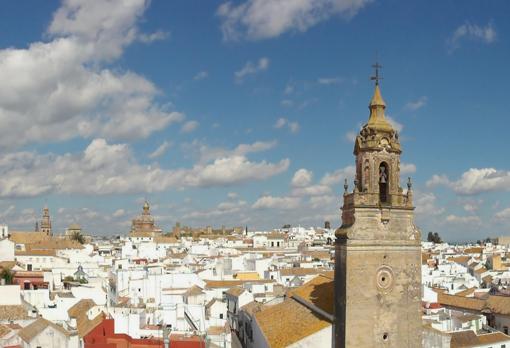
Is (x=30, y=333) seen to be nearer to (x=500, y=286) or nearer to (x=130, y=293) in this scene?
(x=130, y=293)

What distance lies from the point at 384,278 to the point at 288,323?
4.93 meters

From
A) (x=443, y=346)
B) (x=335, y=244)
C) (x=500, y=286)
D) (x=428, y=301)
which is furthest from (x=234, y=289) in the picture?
(x=500, y=286)

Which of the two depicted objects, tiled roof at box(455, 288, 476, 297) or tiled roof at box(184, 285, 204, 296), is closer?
→ tiled roof at box(184, 285, 204, 296)

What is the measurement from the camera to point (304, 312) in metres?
26.4

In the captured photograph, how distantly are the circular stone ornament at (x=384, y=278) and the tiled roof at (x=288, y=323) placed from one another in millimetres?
2519

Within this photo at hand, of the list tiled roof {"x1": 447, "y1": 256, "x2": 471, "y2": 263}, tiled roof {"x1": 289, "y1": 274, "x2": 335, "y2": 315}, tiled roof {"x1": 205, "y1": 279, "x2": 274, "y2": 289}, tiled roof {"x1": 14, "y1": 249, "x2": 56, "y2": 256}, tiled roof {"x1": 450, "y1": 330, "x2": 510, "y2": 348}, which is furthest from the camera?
tiled roof {"x1": 447, "y1": 256, "x2": 471, "y2": 263}

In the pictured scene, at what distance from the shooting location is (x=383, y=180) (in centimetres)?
2419

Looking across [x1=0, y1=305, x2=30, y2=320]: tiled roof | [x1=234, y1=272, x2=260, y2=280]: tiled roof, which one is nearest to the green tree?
[x1=0, y1=305, x2=30, y2=320]: tiled roof

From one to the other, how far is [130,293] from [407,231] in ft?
92.3

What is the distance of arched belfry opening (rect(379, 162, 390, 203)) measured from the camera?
2402 centimetres

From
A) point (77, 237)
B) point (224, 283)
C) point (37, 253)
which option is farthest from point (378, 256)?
point (77, 237)

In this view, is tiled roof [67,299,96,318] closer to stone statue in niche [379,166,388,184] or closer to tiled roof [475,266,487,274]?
stone statue in niche [379,166,388,184]

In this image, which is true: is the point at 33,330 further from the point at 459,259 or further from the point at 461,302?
the point at 459,259

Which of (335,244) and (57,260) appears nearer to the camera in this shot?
(335,244)
